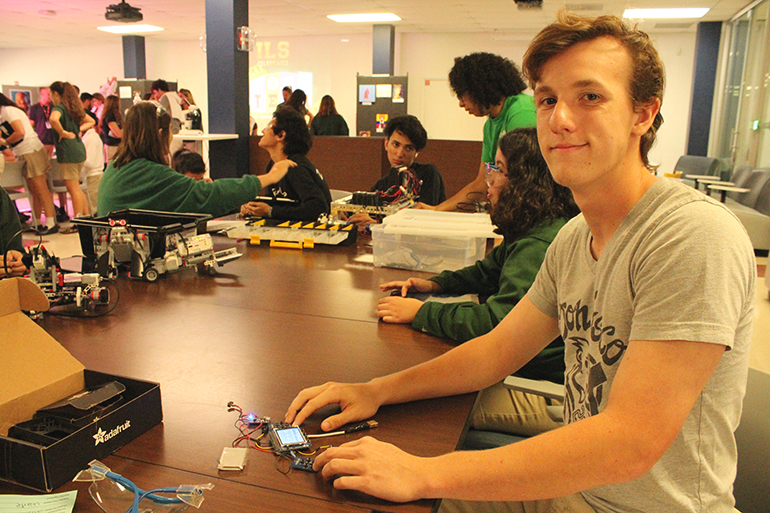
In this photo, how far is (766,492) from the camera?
3.56 feet

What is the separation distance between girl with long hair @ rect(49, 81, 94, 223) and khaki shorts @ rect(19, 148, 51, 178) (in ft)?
0.52

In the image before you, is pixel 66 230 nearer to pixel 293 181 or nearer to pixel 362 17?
pixel 293 181

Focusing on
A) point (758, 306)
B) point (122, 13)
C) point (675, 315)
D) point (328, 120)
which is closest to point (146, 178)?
point (675, 315)

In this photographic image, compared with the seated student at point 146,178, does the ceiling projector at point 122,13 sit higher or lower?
higher

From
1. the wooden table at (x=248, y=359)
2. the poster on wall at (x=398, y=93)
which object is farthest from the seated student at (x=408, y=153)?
the poster on wall at (x=398, y=93)

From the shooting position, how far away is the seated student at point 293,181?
302 cm

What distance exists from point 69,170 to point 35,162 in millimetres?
376

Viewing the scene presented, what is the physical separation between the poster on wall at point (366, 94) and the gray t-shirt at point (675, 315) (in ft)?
27.5

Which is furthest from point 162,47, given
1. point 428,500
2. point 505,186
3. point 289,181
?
point 428,500

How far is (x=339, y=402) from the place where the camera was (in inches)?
41.0

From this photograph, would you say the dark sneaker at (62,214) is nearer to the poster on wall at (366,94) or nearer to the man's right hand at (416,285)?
the poster on wall at (366,94)

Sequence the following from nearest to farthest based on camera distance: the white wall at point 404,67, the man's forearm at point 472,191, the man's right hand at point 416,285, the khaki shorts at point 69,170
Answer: the man's right hand at point 416,285
the man's forearm at point 472,191
the khaki shorts at point 69,170
the white wall at point 404,67

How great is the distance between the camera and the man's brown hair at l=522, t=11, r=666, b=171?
3.00 ft

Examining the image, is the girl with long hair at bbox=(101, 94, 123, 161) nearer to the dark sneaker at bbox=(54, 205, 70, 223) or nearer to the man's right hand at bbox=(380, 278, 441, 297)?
the dark sneaker at bbox=(54, 205, 70, 223)
